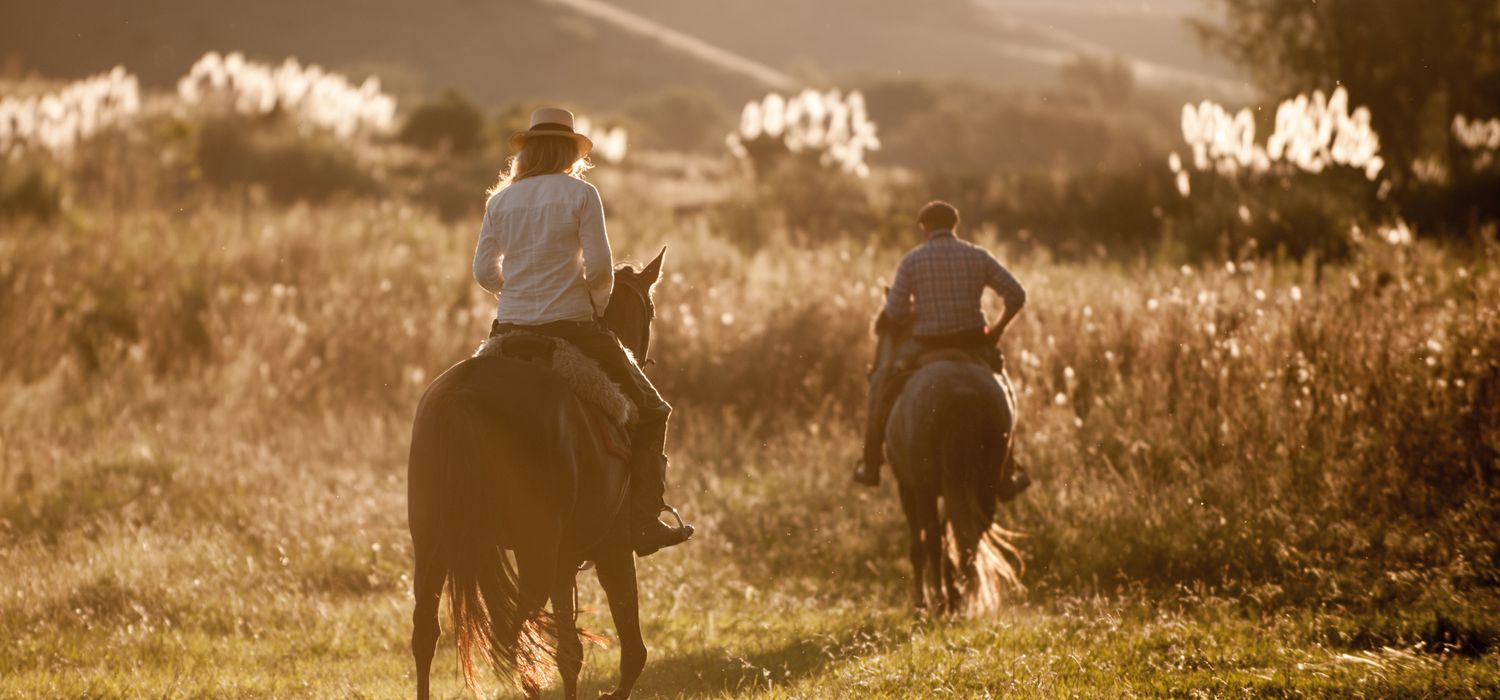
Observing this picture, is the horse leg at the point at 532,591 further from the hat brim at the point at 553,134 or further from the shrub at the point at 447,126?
the shrub at the point at 447,126

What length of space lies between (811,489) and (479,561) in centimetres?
701

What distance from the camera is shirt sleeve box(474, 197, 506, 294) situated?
238 inches

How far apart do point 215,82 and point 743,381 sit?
2138 cm

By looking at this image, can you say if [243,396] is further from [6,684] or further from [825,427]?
[6,684]

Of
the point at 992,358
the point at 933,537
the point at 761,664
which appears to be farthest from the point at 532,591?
the point at 992,358

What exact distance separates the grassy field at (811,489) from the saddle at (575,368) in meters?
1.69

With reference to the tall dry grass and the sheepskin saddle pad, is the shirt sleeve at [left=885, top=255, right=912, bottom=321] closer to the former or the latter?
the tall dry grass

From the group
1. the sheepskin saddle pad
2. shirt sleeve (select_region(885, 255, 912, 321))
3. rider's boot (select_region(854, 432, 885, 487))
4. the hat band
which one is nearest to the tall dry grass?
rider's boot (select_region(854, 432, 885, 487))

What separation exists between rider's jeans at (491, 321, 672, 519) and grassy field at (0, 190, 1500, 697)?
46.5 inches

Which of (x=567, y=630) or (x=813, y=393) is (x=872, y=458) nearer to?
(x=567, y=630)

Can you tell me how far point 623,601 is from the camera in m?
6.27

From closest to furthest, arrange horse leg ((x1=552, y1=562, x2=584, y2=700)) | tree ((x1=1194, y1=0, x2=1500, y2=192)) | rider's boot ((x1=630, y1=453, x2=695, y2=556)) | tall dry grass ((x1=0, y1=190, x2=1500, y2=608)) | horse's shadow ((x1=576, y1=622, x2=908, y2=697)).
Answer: horse leg ((x1=552, y1=562, x2=584, y2=700))
rider's boot ((x1=630, y1=453, x2=695, y2=556))
horse's shadow ((x1=576, y1=622, x2=908, y2=697))
tall dry grass ((x1=0, y1=190, x2=1500, y2=608))
tree ((x1=1194, y1=0, x2=1500, y2=192))

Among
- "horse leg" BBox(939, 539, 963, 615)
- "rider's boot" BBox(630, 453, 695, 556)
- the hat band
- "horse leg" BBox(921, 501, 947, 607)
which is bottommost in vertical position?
"horse leg" BBox(939, 539, 963, 615)

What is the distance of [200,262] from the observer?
19.2 m
